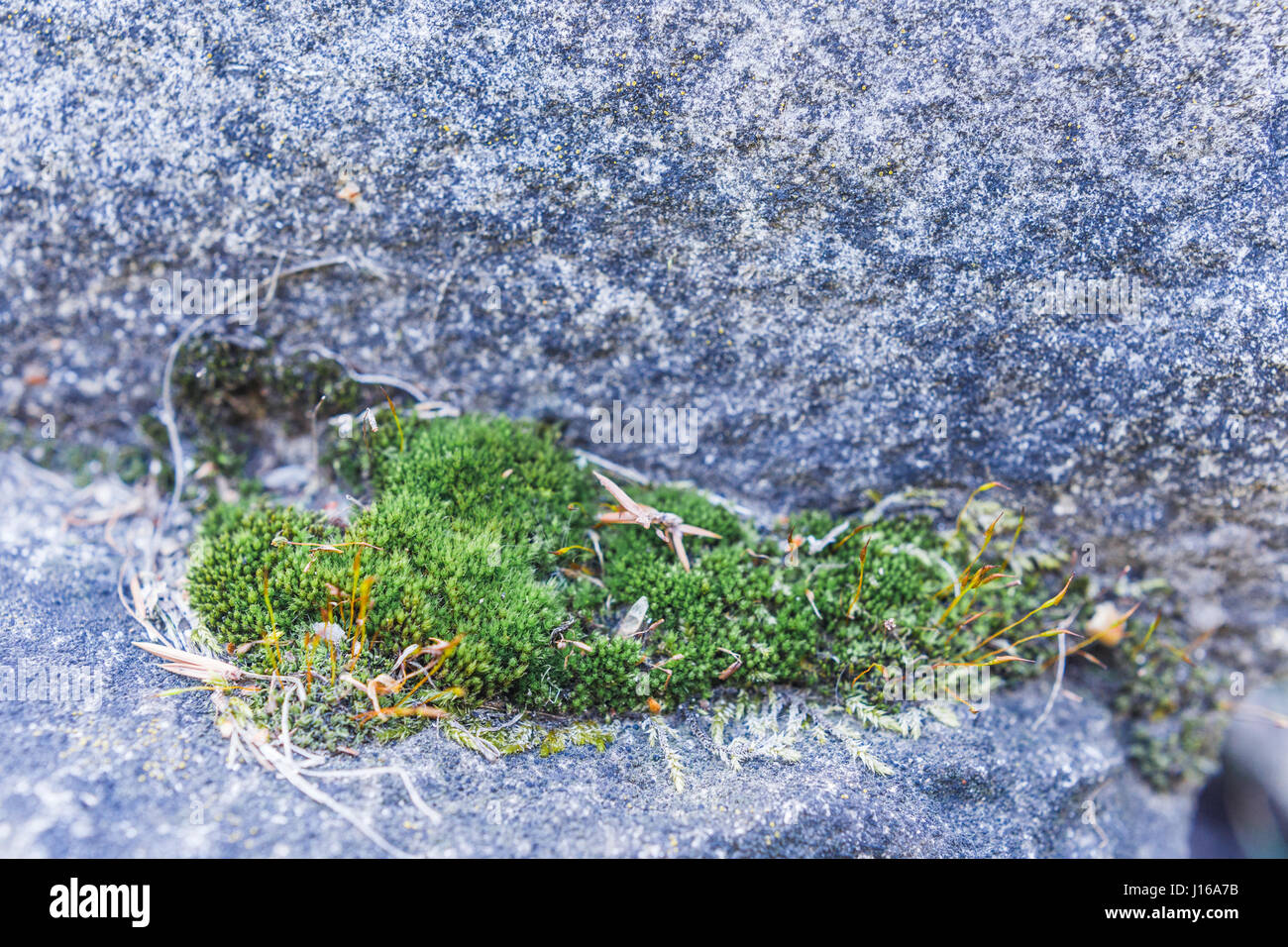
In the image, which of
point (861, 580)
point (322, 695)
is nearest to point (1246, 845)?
point (861, 580)

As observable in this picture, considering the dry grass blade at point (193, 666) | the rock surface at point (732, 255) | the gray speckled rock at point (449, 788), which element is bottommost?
the gray speckled rock at point (449, 788)

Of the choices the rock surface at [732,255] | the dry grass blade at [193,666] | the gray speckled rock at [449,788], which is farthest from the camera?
the rock surface at [732,255]

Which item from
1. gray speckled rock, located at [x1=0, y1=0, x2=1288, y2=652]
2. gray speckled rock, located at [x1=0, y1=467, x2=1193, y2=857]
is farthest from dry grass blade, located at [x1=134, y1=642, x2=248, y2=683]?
gray speckled rock, located at [x1=0, y1=0, x2=1288, y2=652]

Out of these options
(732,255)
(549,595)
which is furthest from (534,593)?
(732,255)

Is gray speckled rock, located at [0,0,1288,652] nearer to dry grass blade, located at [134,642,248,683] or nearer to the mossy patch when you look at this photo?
the mossy patch

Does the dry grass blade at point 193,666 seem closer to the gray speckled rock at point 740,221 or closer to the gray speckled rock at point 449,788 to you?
the gray speckled rock at point 449,788

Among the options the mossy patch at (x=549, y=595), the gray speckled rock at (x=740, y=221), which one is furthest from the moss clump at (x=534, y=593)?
the gray speckled rock at (x=740, y=221)

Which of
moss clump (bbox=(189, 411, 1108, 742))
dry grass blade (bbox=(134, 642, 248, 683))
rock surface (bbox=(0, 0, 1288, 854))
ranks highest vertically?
rock surface (bbox=(0, 0, 1288, 854))
